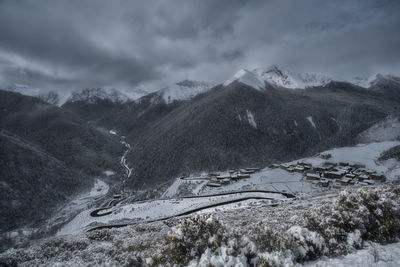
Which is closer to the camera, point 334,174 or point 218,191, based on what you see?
point 218,191

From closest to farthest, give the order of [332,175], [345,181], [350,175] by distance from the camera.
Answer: [345,181] < [350,175] < [332,175]

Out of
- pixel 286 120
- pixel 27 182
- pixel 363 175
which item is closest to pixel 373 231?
pixel 363 175

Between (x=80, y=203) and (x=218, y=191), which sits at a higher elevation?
(x=218, y=191)

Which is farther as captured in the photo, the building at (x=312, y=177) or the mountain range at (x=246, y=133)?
the mountain range at (x=246, y=133)

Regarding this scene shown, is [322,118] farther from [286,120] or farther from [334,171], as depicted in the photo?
[334,171]

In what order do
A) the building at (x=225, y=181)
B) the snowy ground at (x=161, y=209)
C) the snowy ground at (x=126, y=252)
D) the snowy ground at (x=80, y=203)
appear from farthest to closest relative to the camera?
the snowy ground at (x=80, y=203), the building at (x=225, y=181), the snowy ground at (x=161, y=209), the snowy ground at (x=126, y=252)

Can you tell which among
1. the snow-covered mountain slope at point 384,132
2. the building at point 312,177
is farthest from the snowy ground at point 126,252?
the snow-covered mountain slope at point 384,132

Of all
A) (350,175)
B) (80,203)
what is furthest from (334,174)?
(80,203)

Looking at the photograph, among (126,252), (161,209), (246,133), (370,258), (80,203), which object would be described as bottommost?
(80,203)

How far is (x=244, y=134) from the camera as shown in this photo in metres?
126

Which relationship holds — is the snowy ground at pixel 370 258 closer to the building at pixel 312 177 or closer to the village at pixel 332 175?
the village at pixel 332 175

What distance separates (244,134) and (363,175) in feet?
266

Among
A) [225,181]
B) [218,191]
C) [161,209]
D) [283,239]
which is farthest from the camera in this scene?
[225,181]

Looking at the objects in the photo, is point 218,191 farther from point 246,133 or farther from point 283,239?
point 246,133
